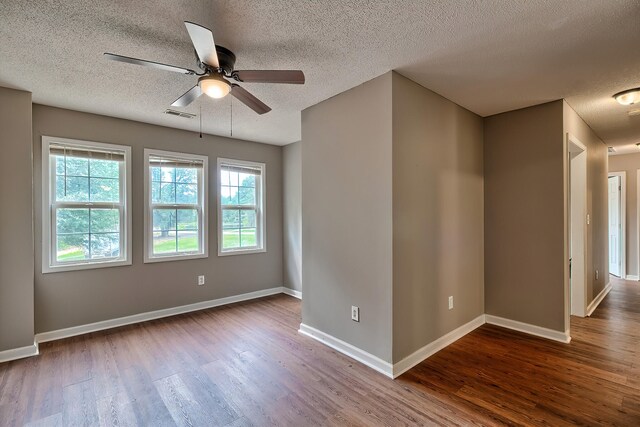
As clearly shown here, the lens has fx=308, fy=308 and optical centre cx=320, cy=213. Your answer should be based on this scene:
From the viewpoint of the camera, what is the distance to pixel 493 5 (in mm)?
1757

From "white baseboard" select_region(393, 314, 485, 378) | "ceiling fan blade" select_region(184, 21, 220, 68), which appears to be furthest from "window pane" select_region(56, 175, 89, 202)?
"white baseboard" select_region(393, 314, 485, 378)

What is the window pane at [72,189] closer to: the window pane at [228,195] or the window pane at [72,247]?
the window pane at [72,247]

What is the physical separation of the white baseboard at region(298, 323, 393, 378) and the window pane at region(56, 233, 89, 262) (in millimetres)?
2679

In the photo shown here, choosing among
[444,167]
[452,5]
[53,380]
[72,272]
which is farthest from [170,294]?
[452,5]

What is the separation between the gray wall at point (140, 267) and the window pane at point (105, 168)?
202 mm

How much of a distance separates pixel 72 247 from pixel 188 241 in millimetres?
1281

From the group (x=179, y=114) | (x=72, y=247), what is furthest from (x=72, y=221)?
(x=179, y=114)

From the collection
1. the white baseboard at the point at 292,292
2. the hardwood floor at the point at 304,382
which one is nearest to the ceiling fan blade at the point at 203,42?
the hardwood floor at the point at 304,382

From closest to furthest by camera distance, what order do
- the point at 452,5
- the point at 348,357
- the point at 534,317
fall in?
the point at 452,5 < the point at 348,357 < the point at 534,317

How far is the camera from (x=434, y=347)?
2945 millimetres

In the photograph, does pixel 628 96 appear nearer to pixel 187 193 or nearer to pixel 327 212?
pixel 327 212

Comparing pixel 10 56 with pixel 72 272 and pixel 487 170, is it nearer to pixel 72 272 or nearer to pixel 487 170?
pixel 72 272

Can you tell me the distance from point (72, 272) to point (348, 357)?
3198mm

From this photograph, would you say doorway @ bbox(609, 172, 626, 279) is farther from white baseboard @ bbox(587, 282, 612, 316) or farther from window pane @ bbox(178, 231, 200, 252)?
window pane @ bbox(178, 231, 200, 252)
